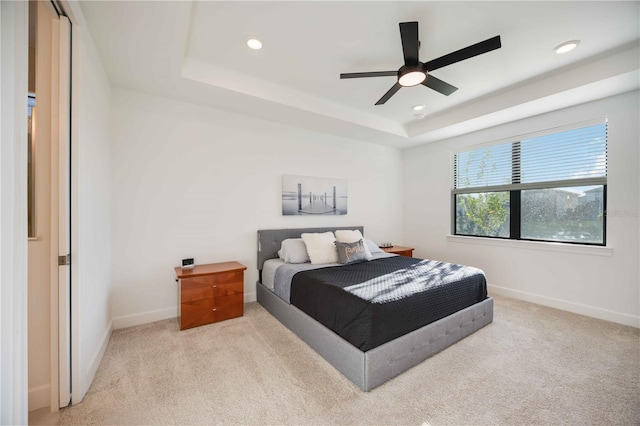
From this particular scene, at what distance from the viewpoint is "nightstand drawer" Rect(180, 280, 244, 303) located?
2.76m

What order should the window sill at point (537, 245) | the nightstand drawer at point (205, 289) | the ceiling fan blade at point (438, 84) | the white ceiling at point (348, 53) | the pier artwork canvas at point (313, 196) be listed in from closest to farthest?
1. the white ceiling at point (348, 53)
2. the ceiling fan blade at point (438, 84)
3. the nightstand drawer at point (205, 289)
4. the window sill at point (537, 245)
5. the pier artwork canvas at point (313, 196)

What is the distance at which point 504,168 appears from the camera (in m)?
4.03

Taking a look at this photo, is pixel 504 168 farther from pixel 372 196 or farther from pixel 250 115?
pixel 250 115

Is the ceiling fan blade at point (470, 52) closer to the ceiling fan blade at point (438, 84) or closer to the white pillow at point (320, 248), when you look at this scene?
the ceiling fan blade at point (438, 84)

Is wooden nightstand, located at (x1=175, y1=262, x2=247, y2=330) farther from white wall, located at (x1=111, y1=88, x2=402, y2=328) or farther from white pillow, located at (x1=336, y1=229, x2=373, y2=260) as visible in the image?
white pillow, located at (x1=336, y1=229, x2=373, y2=260)

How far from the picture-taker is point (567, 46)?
241 centimetres

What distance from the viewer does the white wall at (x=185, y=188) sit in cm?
286

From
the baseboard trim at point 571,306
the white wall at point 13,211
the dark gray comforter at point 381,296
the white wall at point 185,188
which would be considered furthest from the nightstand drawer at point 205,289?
the baseboard trim at point 571,306

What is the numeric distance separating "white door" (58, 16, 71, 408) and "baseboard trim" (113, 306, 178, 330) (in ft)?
3.88

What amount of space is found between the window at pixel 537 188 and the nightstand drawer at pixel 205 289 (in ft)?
12.6

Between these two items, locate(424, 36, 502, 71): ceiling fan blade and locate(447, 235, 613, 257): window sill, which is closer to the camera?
locate(424, 36, 502, 71): ceiling fan blade

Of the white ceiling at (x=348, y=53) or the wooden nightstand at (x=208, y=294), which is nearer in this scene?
the white ceiling at (x=348, y=53)

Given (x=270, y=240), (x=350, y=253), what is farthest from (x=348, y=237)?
(x=270, y=240)

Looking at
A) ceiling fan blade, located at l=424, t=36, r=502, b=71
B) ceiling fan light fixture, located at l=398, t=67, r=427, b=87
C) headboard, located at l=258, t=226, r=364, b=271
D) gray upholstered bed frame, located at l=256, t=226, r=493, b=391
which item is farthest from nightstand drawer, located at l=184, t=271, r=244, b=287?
ceiling fan blade, located at l=424, t=36, r=502, b=71
